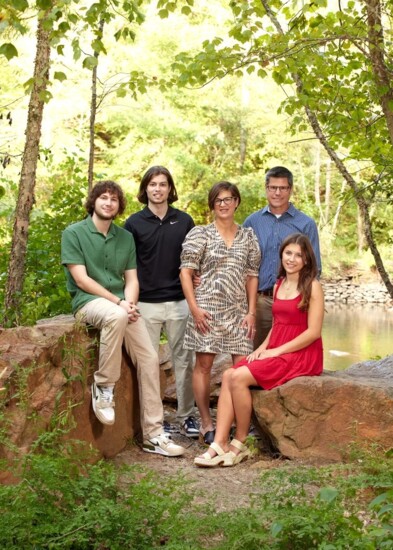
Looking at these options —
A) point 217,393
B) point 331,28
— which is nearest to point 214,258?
point 217,393

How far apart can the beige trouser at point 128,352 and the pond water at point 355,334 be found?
7569 mm

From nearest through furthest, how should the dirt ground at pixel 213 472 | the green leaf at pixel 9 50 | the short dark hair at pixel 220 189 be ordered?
the green leaf at pixel 9 50 → the dirt ground at pixel 213 472 → the short dark hair at pixel 220 189

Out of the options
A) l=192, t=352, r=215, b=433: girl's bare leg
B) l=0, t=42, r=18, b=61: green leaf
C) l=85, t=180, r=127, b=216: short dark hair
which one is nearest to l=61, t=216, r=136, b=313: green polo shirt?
l=85, t=180, r=127, b=216: short dark hair

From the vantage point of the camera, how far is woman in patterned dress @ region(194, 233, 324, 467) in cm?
521

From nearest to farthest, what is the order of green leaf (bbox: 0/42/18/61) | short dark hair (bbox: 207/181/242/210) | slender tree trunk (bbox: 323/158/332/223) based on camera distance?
green leaf (bbox: 0/42/18/61), short dark hair (bbox: 207/181/242/210), slender tree trunk (bbox: 323/158/332/223)

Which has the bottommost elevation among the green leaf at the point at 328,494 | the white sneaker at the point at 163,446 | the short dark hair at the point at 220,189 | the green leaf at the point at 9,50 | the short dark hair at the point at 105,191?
the white sneaker at the point at 163,446

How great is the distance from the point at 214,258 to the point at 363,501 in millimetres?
1915

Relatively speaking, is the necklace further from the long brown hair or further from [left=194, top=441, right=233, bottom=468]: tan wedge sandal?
[left=194, top=441, right=233, bottom=468]: tan wedge sandal

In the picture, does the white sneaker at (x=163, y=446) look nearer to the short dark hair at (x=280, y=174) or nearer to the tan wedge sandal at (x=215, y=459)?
the tan wedge sandal at (x=215, y=459)

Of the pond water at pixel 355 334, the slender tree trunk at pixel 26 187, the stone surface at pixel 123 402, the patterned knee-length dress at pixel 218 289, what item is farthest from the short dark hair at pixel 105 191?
the pond water at pixel 355 334

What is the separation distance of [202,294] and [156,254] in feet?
1.44

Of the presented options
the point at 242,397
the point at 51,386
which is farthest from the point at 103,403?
the point at 242,397

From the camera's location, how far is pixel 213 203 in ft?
17.9

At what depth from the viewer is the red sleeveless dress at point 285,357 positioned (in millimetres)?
5262
